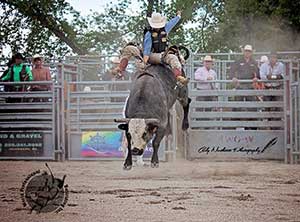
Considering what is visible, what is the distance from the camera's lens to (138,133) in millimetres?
11938

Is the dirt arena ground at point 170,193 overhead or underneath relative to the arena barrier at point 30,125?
underneath

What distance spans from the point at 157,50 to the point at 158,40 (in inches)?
7.4

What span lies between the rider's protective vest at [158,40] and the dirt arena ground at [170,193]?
2185 millimetres

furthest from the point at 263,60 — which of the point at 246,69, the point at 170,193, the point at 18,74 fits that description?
the point at 170,193

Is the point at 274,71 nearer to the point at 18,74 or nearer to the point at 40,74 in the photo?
the point at 40,74

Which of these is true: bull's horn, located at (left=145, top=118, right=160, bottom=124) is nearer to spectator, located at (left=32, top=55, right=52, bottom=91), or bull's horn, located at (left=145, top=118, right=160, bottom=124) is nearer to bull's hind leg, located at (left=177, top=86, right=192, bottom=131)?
bull's hind leg, located at (left=177, top=86, right=192, bottom=131)

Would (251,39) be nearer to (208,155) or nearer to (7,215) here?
(208,155)

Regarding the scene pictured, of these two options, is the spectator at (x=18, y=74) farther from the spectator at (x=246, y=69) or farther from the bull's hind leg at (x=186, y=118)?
the spectator at (x=246, y=69)

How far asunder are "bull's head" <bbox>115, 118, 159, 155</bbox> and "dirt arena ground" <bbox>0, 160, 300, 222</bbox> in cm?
44

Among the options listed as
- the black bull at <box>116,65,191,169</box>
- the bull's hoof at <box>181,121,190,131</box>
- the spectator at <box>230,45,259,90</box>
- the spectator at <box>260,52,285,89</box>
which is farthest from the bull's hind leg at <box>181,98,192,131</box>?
the spectator at <box>260,52,285,89</box>

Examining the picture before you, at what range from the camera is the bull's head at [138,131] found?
11.9 metres

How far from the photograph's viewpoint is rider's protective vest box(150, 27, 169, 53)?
13961 mm

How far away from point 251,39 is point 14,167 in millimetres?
12890

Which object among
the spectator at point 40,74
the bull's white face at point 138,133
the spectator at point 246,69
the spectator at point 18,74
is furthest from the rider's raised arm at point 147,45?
the spectator at point 18,74
